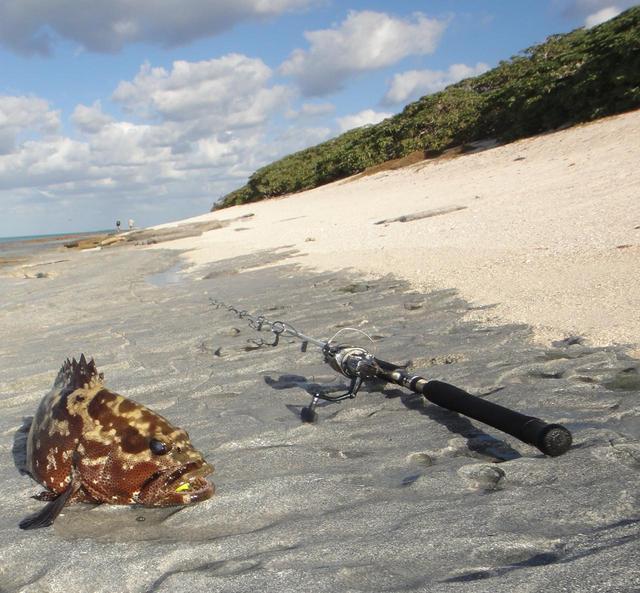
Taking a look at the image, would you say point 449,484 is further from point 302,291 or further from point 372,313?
point 302,291

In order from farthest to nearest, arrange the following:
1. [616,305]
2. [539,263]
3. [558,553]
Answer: [539,263] → [616,305] → [558,553]

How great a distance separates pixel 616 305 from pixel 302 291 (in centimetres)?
386

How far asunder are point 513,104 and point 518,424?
71.4 feet

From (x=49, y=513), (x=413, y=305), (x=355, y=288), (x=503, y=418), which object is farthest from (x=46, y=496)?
(x=355, y=288)

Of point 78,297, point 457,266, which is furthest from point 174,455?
point 78,297

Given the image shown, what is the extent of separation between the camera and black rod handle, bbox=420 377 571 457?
2730 millimetres

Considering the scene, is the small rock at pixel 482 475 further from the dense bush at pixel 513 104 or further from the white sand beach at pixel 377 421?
the dense bush at pixel 513 104

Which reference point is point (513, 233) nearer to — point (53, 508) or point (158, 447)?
point (158, 447)

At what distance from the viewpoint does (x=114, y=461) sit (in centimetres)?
283

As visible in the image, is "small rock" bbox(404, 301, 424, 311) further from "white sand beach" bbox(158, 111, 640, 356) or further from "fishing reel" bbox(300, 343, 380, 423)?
"fishing reel" bbox(300, 343, 380, 423)

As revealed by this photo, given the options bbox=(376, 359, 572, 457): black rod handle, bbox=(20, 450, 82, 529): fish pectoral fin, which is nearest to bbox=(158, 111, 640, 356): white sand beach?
bbox=(376, 359, 572, 457): black rod handle

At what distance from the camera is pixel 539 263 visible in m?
7.14

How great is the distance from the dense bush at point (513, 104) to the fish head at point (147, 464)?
18521mm

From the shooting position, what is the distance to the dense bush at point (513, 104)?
62.0 ft
